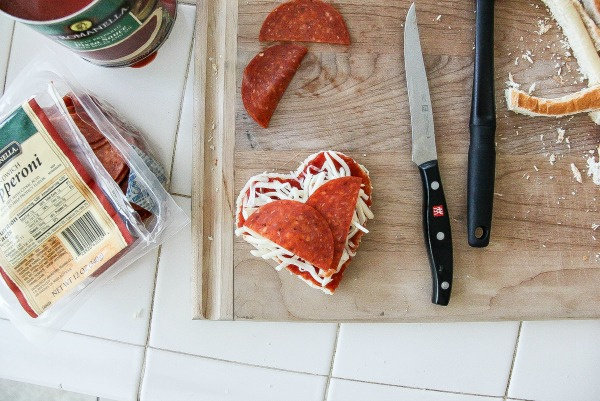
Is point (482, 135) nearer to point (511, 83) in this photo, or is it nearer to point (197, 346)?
point (511, 83)

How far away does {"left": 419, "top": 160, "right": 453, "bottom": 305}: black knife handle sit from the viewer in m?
1.14

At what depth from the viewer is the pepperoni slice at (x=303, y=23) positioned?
3.79ft

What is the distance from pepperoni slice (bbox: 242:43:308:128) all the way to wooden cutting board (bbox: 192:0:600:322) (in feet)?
0.07

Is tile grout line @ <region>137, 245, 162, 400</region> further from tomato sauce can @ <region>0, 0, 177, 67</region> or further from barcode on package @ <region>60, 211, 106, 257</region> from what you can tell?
tomato sauce can @ <region>0, 0, 177, 67</region>

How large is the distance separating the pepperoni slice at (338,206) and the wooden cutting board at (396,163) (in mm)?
107

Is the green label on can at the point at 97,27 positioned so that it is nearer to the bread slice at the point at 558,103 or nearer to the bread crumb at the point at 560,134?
the bread slice at the point at 558,103

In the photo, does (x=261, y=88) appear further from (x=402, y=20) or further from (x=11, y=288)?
(x=11, y=288)

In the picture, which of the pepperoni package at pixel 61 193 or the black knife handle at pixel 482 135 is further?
the black knife handle at pixel 482 135

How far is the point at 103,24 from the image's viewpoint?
0.88 meters

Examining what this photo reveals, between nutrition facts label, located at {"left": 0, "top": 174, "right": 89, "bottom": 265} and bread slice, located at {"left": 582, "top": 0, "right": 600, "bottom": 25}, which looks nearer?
nutrition facts label, located at {"left": 0, "top": 174, "right": 89, "bottom": 265}

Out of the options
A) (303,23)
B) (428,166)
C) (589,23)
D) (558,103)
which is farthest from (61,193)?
(589,23)

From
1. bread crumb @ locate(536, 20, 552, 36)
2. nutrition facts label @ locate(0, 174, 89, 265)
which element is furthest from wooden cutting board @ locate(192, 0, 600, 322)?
nutrition facts label @ locate(0, 174, 89, 265)

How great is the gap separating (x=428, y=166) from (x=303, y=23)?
14.7 inches

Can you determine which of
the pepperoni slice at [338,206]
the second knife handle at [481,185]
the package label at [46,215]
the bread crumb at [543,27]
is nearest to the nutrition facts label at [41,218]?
the package label at [46,215]
